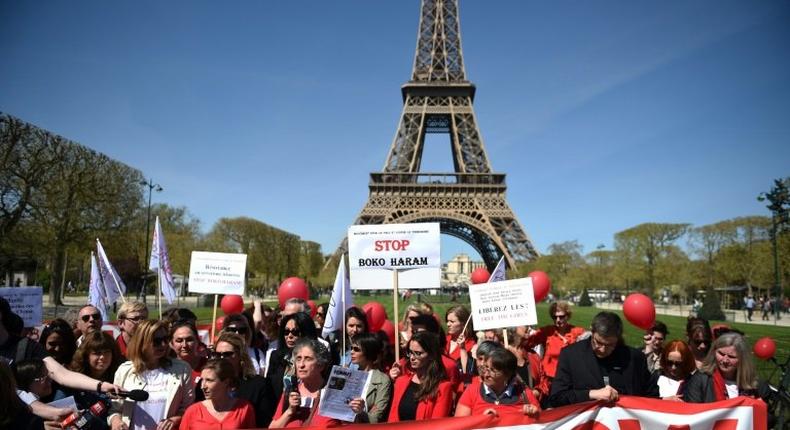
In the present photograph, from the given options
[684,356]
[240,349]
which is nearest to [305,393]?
[240,349]

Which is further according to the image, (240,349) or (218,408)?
(240,349)

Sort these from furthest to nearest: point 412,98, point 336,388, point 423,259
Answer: point 412,98 < point 423,259 < point 336,388

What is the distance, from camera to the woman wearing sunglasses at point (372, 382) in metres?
4.01

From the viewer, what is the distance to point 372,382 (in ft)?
13.8

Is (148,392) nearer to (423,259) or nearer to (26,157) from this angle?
(423,259)

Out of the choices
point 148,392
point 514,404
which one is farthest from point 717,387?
point 148,392

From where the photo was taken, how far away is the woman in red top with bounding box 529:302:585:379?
20.0ft

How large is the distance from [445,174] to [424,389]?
45573 millimetres

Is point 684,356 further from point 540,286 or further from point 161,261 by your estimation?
point 161,261

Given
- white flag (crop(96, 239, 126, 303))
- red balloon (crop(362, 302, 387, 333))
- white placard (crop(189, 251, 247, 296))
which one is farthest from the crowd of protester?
white flag (crop(96, 239, 126, 303))

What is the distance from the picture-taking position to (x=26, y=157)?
2491 centimetres

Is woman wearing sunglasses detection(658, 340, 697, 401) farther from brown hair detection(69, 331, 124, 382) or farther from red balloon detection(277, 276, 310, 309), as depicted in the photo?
red balloon detection(277, 276, 310, 309)

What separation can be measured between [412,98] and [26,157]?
33755 millimetres

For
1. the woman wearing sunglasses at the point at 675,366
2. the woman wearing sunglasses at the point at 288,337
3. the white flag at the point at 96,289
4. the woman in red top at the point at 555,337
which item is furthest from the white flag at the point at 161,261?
the woman wearing sunglasses at the point at 675,366
